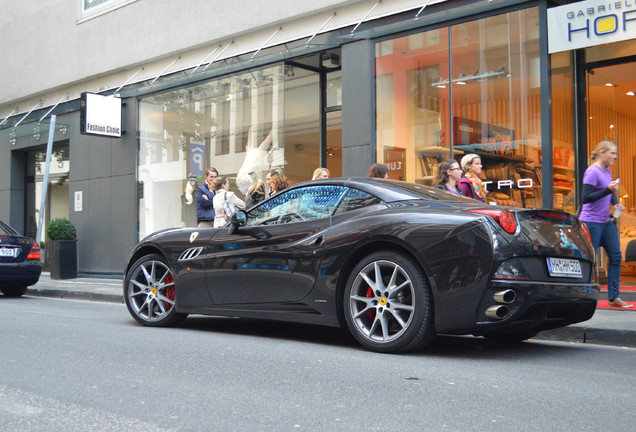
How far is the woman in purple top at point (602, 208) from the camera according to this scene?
7.54m

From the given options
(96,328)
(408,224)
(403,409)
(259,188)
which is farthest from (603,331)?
(259,188)

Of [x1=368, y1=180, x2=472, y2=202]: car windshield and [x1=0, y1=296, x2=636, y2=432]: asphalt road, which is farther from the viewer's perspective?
[x1=368, y1=180, x2=472, y2=202]: car windshield

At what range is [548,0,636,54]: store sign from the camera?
8875mm

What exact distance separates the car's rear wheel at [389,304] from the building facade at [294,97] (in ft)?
16.7

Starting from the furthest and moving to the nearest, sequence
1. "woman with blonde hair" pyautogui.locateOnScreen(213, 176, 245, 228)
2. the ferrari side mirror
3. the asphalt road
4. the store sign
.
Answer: "woman with blonde hair" pyautogui.locateOnScreen(213, 176, 245, 228) < the store sign < the ferrari side mirror < the asphalt road

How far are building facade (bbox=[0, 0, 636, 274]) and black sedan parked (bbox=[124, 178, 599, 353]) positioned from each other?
4.68 metres

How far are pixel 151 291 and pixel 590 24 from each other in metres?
6.44

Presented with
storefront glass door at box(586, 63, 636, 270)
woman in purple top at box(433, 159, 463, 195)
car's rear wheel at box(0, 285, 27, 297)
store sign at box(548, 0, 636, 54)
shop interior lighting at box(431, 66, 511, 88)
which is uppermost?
Answer: store sign at box(548, 0, 636, 54)

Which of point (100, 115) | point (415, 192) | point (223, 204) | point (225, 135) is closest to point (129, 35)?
point (100, 115)

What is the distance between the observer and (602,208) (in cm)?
755

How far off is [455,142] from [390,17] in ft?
7.82

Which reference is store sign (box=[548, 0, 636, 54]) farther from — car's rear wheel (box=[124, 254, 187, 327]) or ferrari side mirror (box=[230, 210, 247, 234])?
car's rear wheel (box=[124, 254, 187, 327])

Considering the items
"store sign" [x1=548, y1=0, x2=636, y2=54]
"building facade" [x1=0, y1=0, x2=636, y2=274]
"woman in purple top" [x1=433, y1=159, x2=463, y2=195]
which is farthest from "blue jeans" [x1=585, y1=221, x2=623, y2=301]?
"store sign" [x1=548, y1=0, x2=636, y2=54]

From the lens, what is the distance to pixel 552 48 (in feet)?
31.4
